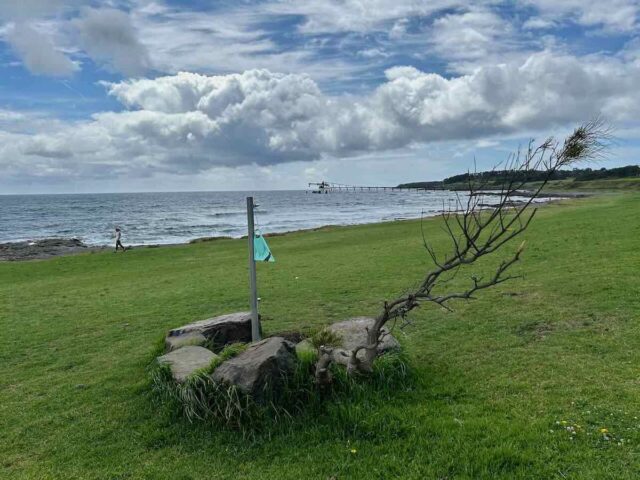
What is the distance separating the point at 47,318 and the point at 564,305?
1173 centimetres

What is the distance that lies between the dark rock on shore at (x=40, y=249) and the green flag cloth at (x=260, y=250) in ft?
110

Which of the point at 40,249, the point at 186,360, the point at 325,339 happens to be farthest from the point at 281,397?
the point at 40,249

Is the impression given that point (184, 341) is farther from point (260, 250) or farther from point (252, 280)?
point (260, 250)

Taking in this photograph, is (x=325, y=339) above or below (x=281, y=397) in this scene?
above

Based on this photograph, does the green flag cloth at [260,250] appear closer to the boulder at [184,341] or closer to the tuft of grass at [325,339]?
the tuft of grass at [325,339]

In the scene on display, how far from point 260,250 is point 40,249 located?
39.9 meters

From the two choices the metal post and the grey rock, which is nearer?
the grey rock

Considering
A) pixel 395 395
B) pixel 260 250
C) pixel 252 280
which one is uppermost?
pixel 260 250

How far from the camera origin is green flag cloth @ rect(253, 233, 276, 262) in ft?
23.1

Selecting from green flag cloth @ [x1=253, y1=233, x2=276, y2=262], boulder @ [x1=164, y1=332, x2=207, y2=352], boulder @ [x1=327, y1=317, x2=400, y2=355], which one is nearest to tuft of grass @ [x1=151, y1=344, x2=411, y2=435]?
boulder @ [x1=327, y1=317, x2=400, y2=355]

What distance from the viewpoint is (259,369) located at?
17.9 feet

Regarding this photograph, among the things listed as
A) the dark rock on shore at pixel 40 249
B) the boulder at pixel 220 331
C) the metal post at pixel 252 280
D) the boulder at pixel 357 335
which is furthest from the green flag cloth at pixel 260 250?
the dark rock on shore at pixel 40 249

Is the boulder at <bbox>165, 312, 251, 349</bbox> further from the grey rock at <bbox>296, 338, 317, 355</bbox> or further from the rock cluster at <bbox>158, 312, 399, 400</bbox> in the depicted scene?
the grey rock at <bbox>296, 338, 317, 355</bbox>

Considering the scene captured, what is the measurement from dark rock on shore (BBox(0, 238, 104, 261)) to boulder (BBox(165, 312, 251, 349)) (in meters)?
32.3
